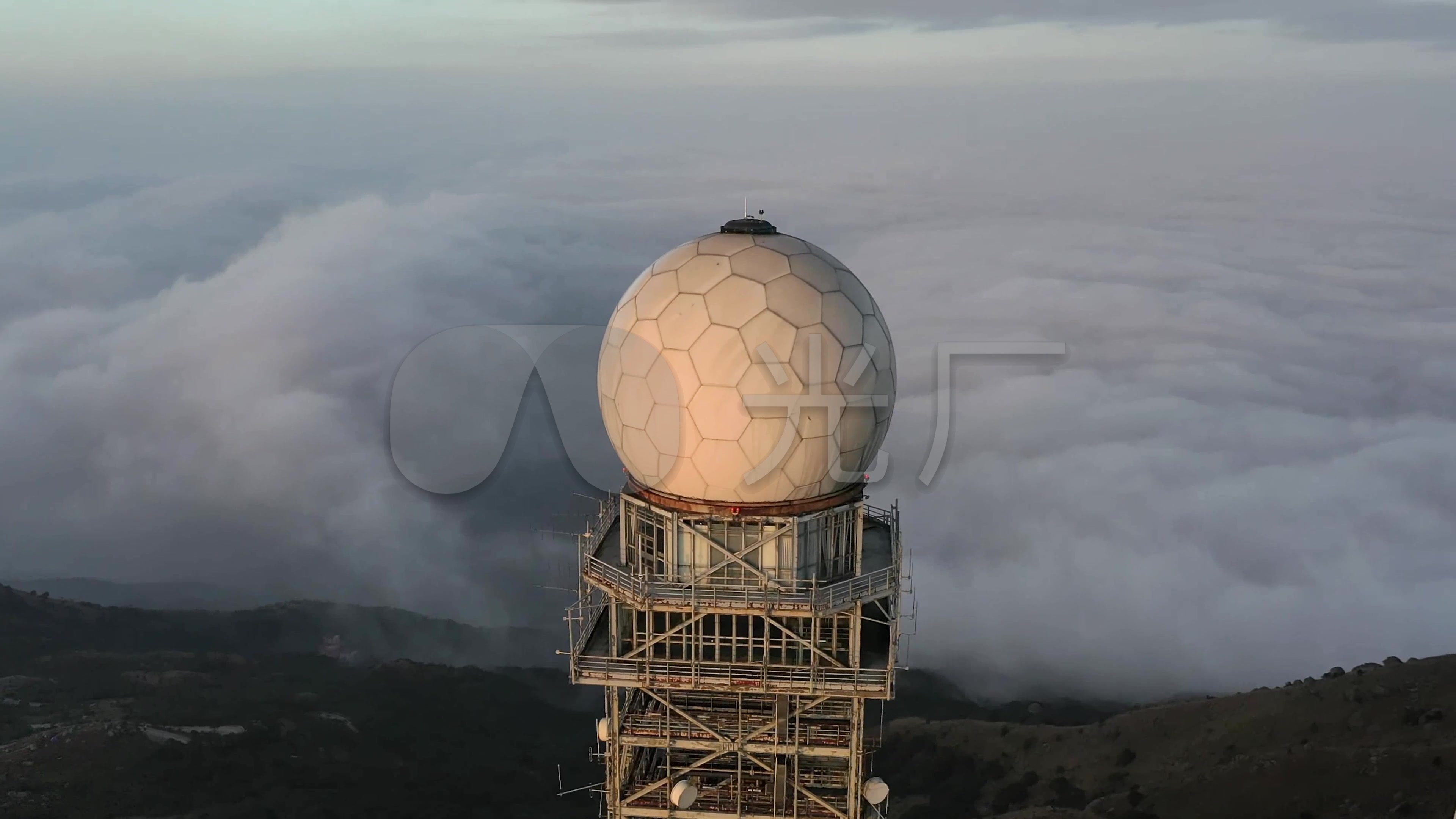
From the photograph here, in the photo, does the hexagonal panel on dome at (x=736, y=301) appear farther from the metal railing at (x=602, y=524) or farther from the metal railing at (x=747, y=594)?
the metal railing at (x=747, y=594)

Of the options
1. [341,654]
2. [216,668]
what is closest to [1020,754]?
[216,668]

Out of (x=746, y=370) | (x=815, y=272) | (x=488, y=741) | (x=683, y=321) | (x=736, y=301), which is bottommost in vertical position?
(x=488, y=741)

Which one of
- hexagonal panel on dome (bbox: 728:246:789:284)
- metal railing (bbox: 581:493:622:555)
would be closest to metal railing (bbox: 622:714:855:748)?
metal railing (bbox: 581:493:622:555)

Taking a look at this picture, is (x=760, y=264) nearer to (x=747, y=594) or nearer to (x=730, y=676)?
(x=747, y=594)

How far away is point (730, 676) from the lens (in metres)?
22.6

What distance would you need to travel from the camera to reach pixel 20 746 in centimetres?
7862

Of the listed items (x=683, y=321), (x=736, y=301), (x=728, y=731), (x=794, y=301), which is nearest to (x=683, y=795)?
(x=728, y=731)

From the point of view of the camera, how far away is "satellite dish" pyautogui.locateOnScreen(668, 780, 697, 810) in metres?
23.6

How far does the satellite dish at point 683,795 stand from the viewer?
23641 mm

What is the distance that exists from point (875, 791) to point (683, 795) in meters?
3.80

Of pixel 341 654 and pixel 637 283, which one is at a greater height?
pixel 637 283

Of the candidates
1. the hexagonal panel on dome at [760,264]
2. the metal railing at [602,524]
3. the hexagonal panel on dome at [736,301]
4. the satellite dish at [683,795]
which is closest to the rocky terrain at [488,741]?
the satellite dish at [683,795]

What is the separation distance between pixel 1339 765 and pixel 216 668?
97659 mm

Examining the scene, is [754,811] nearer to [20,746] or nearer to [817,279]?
[817,279]
